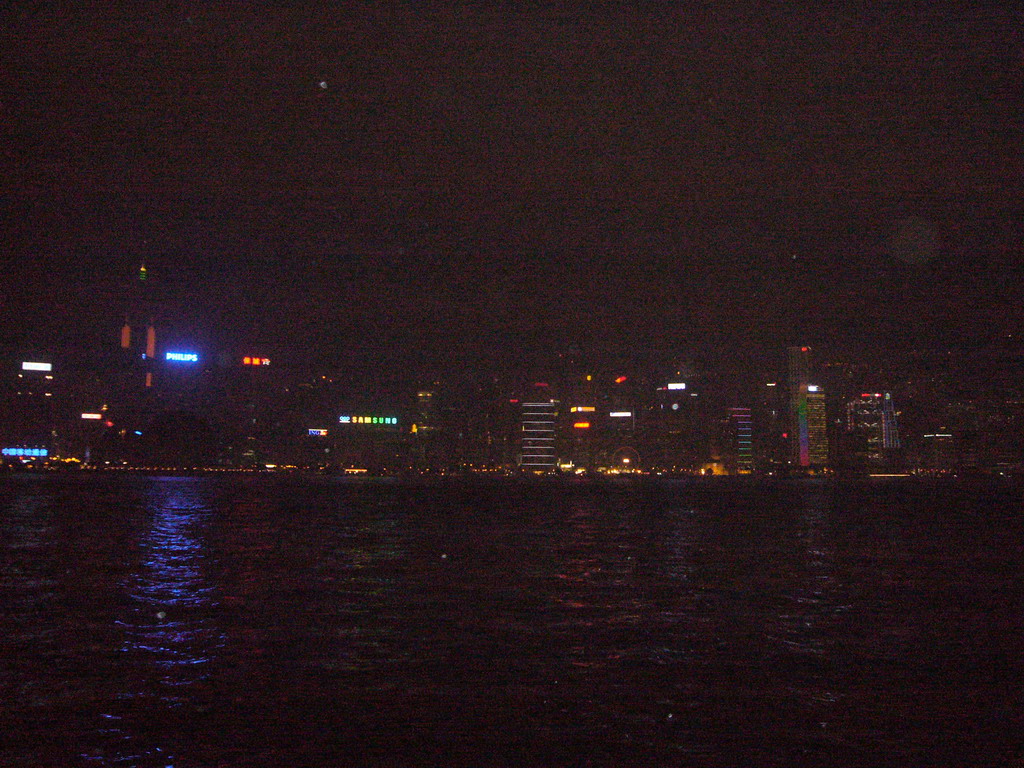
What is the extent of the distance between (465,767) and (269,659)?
662 cm

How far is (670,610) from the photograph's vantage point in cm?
2125

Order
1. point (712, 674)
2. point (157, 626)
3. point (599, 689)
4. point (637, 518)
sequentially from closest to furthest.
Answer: point (599, 689) < point (712, 674) < point (157, 626) < point (637, 518)

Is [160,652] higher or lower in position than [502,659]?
higher

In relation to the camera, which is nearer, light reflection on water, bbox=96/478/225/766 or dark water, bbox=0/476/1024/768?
light reflection on water, bbox=96/478/225/766

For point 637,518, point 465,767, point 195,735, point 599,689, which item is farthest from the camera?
point 637,518

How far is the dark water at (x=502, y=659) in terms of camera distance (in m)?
10.9

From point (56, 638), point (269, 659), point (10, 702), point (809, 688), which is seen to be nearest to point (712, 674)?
point (809, 688)

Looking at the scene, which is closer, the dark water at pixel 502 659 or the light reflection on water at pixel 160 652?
the light reflection on water at pixel 160 652

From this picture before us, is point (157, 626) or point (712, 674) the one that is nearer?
point (712, 674)

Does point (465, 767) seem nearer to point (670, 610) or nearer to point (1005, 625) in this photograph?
point (670, 610)

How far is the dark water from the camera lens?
10.9 m

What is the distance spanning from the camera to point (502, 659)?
15633 mm

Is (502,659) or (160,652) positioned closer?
(502,659)

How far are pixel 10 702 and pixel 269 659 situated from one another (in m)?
4.12
